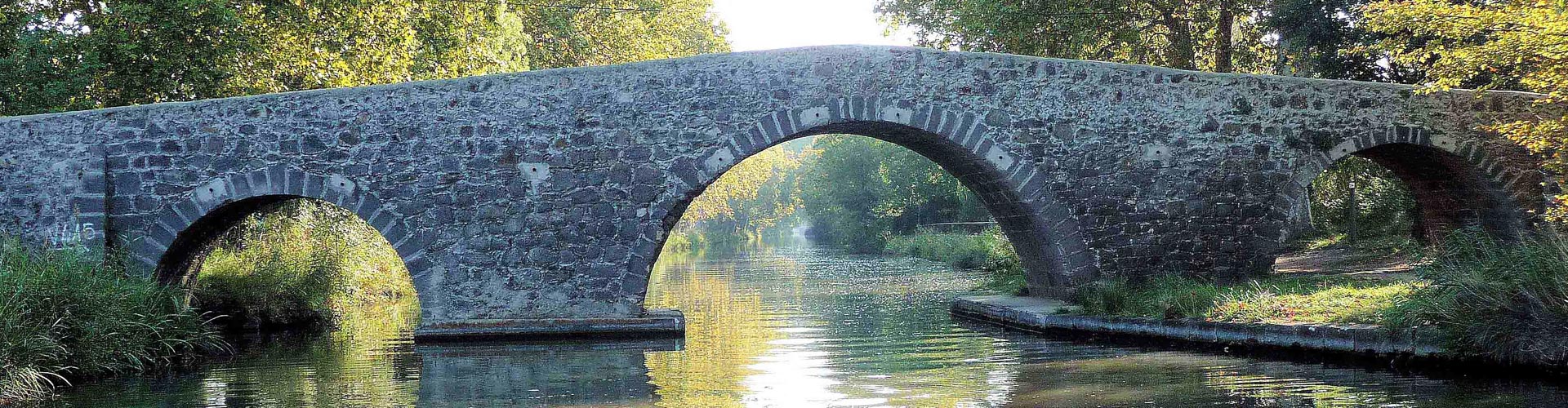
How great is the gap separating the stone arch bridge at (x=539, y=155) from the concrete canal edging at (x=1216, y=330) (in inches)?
31.6

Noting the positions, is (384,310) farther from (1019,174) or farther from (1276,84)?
(1276,84)

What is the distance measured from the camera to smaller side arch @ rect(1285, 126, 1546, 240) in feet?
35.7

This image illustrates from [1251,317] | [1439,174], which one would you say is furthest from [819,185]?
[1251,317]

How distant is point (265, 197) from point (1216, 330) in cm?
752

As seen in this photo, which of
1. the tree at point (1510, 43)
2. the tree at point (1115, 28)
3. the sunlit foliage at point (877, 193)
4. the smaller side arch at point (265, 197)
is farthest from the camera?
the sunlit foliage at point (877, 193)

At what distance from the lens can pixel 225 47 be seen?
43.5 ft

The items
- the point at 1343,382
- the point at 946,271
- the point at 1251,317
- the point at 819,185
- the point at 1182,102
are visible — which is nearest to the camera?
the point at 1343,382

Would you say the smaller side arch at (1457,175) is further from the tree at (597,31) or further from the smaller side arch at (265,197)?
the tree at (597,31)

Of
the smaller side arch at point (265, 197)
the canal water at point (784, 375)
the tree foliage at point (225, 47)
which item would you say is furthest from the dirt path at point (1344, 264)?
the tree foliage at point (225, 47)

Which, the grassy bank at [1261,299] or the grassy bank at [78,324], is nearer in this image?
the grassy bank at [78,324]

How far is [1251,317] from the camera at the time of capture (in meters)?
8.30

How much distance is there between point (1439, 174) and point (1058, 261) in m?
4.02

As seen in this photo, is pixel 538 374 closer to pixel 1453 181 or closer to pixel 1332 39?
pixel 1453 181

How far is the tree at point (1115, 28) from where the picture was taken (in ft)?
51.3
